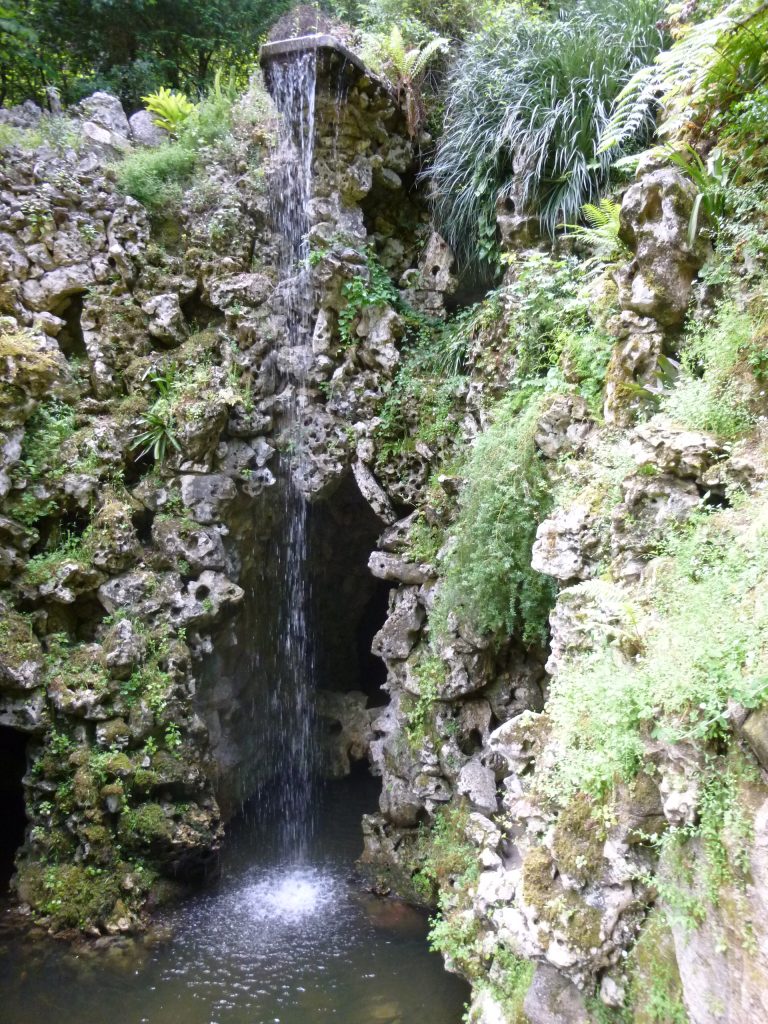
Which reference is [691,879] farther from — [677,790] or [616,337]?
[616,337]

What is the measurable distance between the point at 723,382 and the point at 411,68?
24.1 ft

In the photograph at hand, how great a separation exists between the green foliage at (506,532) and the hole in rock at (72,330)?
5459 millimetres

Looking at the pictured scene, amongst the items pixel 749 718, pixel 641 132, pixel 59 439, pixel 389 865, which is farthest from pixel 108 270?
pixel 749 718

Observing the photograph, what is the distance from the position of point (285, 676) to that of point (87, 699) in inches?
140

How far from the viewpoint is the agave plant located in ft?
28.6

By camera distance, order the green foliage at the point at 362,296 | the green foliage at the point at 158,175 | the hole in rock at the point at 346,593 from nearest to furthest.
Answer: the green foliage at the point at 362,296 → the green foliage at the point at 158,175 → the hole in rock at the point at 346,593

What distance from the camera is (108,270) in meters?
8.48

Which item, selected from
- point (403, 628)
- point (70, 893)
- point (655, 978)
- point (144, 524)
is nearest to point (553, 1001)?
point (655, 978)

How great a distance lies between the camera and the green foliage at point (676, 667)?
2.66 m

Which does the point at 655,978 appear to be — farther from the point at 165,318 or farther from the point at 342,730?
the point at 165,318

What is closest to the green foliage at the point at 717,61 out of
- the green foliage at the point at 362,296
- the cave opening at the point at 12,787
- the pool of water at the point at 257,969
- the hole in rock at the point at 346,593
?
the green foliage at the point at 362,296

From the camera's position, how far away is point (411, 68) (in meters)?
8.95

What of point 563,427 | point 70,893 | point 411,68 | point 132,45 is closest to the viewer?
point 563,427

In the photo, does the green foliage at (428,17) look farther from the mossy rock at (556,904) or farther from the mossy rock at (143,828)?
the mossy rock at (143,828)
